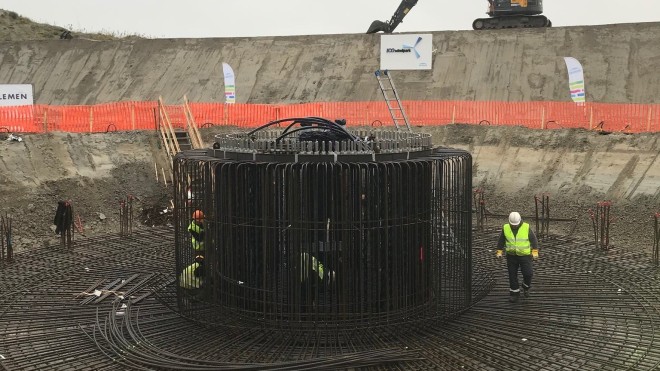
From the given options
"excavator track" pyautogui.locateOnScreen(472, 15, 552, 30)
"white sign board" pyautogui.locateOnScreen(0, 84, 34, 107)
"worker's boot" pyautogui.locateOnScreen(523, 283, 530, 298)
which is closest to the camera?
"worker's boot" pyautogui.locateOnScreen(523, 283, 530, 298)

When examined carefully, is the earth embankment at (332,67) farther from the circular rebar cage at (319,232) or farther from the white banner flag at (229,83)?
the circular rebar cage at (319,232)

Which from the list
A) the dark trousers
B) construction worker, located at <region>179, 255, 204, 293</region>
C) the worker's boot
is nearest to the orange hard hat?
construction worker, located at <region>179, 255, 204, 293</region>

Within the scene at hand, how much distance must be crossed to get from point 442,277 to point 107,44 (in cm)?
3730

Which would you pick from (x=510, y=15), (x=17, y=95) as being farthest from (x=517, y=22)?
(x=17, y=95)

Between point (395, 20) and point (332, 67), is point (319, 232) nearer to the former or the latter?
point (332, 67)

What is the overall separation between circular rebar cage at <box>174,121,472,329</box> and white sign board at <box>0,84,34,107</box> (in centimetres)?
2249

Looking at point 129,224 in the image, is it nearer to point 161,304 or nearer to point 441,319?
point 161,304

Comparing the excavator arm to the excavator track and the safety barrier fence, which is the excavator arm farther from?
the safety barrier fence

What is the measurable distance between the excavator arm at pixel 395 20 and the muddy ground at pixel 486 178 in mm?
16402

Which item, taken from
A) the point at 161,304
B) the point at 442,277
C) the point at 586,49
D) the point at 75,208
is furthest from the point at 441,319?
the point at 586,49

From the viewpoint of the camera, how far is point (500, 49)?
112ft

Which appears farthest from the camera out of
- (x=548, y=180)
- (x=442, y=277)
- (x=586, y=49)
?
(x=586, y=49)

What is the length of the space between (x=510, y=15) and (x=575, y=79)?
433 inches

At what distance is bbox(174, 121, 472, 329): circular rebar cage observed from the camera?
26.9 feet
